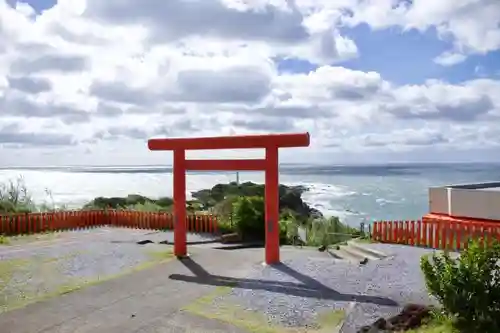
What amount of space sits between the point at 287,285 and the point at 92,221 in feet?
40.0

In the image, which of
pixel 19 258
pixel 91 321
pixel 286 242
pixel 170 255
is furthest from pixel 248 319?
pixel 286 242

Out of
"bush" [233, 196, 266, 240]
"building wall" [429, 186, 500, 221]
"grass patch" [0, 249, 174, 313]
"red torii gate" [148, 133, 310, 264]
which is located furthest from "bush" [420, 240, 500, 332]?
"bush" [233, 196, 266, 240]

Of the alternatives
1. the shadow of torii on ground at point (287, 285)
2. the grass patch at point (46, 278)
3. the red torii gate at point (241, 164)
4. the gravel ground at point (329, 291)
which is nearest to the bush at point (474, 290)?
the gravel ground at point (329, 291)

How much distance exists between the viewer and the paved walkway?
7262 millimetres

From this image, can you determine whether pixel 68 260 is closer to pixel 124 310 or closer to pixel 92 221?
pixel 124 310

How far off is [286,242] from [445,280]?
10161 mm

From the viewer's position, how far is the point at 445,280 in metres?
6.29

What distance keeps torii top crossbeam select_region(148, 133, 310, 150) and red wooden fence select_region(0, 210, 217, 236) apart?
5719 mm

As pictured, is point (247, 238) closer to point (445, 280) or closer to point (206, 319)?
point (206, 319)

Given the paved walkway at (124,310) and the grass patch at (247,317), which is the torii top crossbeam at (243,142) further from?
the grass patch at (247,317)

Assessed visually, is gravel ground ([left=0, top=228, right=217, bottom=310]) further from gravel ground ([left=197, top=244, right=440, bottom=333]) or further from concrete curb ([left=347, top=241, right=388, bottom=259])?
concrete curb ([left=347, top=241, right=388, bottom=259])

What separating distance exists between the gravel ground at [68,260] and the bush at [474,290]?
7.02 metres

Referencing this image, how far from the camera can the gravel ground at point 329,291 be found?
7.80m

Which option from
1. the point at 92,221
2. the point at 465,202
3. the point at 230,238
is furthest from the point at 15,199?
the point at 465,202
